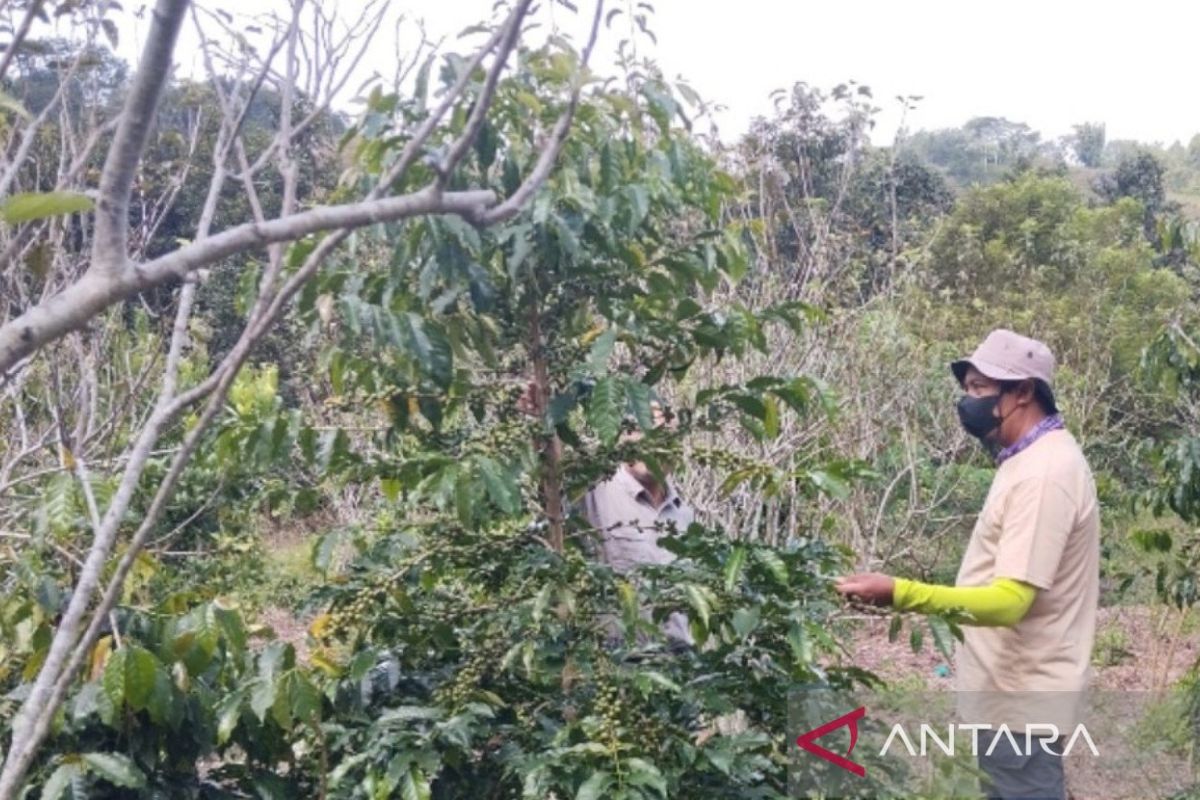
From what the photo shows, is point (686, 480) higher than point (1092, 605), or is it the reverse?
point (1092, 605)

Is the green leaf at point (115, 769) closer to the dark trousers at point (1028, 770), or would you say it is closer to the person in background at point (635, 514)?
the person in background at point (635, 514)

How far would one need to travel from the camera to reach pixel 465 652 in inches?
99.7

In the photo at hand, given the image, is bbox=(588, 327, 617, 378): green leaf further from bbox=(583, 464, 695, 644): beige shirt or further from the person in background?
bbox=(583, 464, 695, 644): beige shirt

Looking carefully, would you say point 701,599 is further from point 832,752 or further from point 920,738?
point 920,738

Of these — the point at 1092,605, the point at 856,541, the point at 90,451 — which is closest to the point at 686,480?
the point at 856,541

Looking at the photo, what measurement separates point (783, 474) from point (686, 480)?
3.31 m

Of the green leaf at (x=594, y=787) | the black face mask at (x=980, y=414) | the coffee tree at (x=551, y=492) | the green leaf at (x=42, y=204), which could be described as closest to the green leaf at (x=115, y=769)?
the coffee tree at (x=551, y=492)

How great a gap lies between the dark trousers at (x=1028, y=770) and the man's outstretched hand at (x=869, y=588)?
591 mm

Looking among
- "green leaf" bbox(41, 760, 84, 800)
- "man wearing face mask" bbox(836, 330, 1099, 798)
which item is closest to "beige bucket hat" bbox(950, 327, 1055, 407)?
"man wearing face mask" bbox(836, 330, 1099, 798)

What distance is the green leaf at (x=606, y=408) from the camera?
2.22 m

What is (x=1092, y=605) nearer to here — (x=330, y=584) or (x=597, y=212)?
(x=597, y=212)

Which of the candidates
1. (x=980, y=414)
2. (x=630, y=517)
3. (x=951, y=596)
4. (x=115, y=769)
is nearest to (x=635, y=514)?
(x=630, y=517)

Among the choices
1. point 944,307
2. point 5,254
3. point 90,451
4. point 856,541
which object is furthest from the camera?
point 944,307

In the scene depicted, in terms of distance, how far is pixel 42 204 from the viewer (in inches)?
40.9
